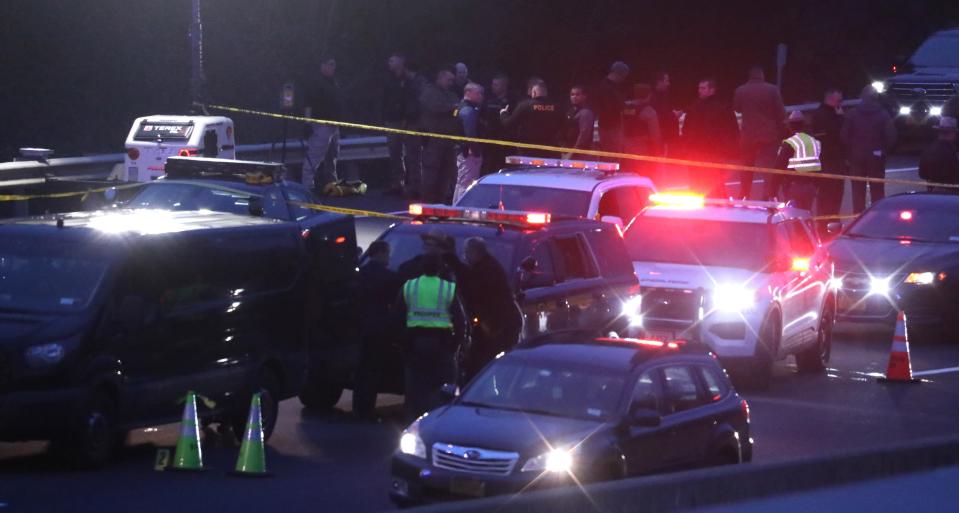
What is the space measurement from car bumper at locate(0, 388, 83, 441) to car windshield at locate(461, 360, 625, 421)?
2.75 metres

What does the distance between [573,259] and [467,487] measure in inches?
229

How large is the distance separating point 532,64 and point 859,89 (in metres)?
10.5

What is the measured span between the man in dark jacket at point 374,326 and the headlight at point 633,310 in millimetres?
2507

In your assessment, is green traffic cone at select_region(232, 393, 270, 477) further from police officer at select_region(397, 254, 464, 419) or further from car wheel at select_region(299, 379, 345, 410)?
car wheel at select_region(299, 379, 345, 410)

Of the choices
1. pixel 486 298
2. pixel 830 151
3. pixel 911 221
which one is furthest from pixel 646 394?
→ pixel 830 151

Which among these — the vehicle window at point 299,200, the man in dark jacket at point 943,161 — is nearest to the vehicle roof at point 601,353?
the vehicle window at point 299,200

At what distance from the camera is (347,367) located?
15.6m

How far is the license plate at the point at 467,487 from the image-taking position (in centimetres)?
1067

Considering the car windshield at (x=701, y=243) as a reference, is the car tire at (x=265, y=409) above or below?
below

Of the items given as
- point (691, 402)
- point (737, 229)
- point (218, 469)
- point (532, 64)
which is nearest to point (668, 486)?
point (691, 402)

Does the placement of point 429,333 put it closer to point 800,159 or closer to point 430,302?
point 430,302

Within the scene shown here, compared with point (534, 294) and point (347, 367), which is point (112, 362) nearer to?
point (347, 367)

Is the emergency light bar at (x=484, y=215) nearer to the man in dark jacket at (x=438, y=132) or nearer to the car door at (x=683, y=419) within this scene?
the car door at (x=683, y=419)

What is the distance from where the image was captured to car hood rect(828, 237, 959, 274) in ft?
69.3
